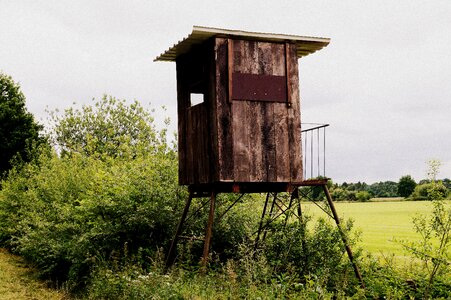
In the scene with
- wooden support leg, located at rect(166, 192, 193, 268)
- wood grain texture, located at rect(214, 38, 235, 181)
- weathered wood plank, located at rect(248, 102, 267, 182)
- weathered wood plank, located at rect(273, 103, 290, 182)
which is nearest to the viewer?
wood grain texture, located at rect(214, 38, 235, 181)

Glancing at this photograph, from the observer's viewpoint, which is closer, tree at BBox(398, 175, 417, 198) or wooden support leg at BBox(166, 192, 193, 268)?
wooden support leg at BBox(166, 192, 193, 268)

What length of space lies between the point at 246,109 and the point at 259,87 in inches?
25.2

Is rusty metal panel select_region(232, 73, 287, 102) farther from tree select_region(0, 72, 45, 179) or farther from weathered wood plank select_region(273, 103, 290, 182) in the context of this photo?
tree select_region(0, 72, 45, 179)

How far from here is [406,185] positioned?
93438mm

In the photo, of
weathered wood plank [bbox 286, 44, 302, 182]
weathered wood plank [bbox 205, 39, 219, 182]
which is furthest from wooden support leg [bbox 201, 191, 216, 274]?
weathered wood plank [bbox 286, 44, 302, 182]

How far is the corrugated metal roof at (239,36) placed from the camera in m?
12.3

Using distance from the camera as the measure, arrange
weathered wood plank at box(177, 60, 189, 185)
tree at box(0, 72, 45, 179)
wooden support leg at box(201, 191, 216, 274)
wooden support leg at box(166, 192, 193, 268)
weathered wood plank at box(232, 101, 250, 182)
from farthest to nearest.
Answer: tree at box(0, 72, 45, 179) → weathered wood plank at box(177, 60, 189, 185) → wooden support leg at box(166, 192, 193, 268) → weathered wood plank at box(232, 101, 250, 182) → wooden support leg at box(201, 191, 216, 274)

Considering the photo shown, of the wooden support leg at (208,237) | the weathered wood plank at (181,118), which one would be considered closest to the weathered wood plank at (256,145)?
the wooden support leg at (208,237)

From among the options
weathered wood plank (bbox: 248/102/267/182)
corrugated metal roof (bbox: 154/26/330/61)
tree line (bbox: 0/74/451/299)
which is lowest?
tree line (bbox: 0/74/451/299)

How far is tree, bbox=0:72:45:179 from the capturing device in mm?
35938

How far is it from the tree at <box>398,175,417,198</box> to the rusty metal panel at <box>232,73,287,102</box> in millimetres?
83586

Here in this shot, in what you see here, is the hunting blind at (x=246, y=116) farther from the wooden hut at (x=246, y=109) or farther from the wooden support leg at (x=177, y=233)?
the wooden support leg at (x=177, y=233)

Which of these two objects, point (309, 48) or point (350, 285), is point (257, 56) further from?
point (350, 285)

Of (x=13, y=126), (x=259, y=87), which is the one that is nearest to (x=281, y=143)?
(x=259, y=87)
